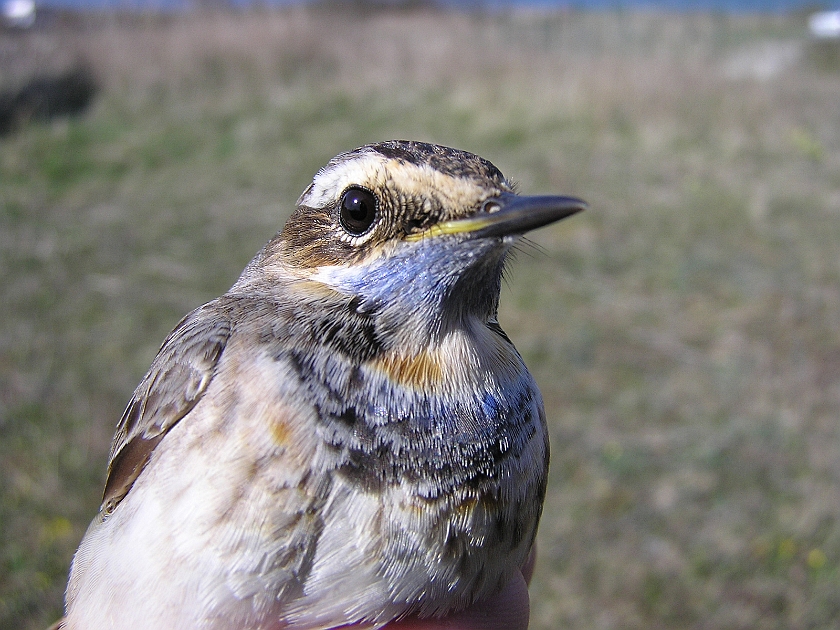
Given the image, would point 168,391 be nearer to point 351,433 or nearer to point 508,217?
point 351,433

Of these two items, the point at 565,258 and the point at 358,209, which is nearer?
the point at 358,209

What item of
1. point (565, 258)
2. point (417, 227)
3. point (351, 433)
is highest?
point (417, 227)

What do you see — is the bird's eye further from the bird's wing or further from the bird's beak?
the bird's wing

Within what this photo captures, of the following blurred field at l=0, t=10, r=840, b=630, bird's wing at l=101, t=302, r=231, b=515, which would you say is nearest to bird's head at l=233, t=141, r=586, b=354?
bird's wing at l=101, t=302, r=231, b=515

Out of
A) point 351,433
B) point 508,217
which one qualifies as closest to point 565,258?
point 508,217

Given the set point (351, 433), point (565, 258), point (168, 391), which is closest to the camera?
point (351, 433)

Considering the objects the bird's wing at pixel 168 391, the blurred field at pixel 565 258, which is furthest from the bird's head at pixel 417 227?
the blurred field at pixel 565 258

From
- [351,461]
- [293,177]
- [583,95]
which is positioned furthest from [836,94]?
[351,461]
